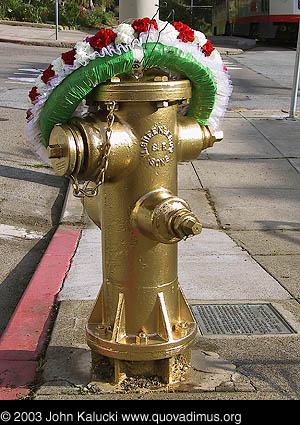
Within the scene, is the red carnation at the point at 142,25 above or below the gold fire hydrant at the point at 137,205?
above

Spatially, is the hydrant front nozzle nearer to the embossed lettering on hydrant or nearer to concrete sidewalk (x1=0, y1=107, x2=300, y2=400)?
the embossed lettering on hydrant

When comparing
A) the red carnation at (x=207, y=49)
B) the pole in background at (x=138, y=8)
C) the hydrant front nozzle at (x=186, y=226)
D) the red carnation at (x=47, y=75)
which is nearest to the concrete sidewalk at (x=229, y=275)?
the hydrant front nozzle at (x=186, y=226)

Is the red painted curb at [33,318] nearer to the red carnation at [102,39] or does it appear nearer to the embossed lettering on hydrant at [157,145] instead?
the embossed lettering on hydrant at [157,145]

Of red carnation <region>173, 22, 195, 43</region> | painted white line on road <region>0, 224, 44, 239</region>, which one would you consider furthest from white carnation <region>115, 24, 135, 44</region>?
painted white line on road <region>0, 224, 44, 239</region>

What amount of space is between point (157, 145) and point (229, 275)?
1836mm

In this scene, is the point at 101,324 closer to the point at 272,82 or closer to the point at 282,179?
the point at 282,179

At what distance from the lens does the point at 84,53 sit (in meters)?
2.71

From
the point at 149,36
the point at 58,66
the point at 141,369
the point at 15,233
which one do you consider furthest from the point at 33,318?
the point at 15,233

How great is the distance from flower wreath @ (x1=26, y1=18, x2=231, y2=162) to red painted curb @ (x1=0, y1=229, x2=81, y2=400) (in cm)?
107

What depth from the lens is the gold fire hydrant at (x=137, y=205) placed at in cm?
273

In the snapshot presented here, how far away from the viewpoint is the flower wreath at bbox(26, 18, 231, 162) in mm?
2697

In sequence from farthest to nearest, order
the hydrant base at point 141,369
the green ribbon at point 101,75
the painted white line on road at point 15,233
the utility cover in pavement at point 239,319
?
the painted white line on road at point 15,233
the utility cover in pavement at point 239,319
the hydrant base at point 141,369
the green ribbon at point 101,75

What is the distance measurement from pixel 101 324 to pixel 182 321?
0.39 m

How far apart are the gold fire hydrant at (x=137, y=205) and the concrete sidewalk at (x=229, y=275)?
221mm
